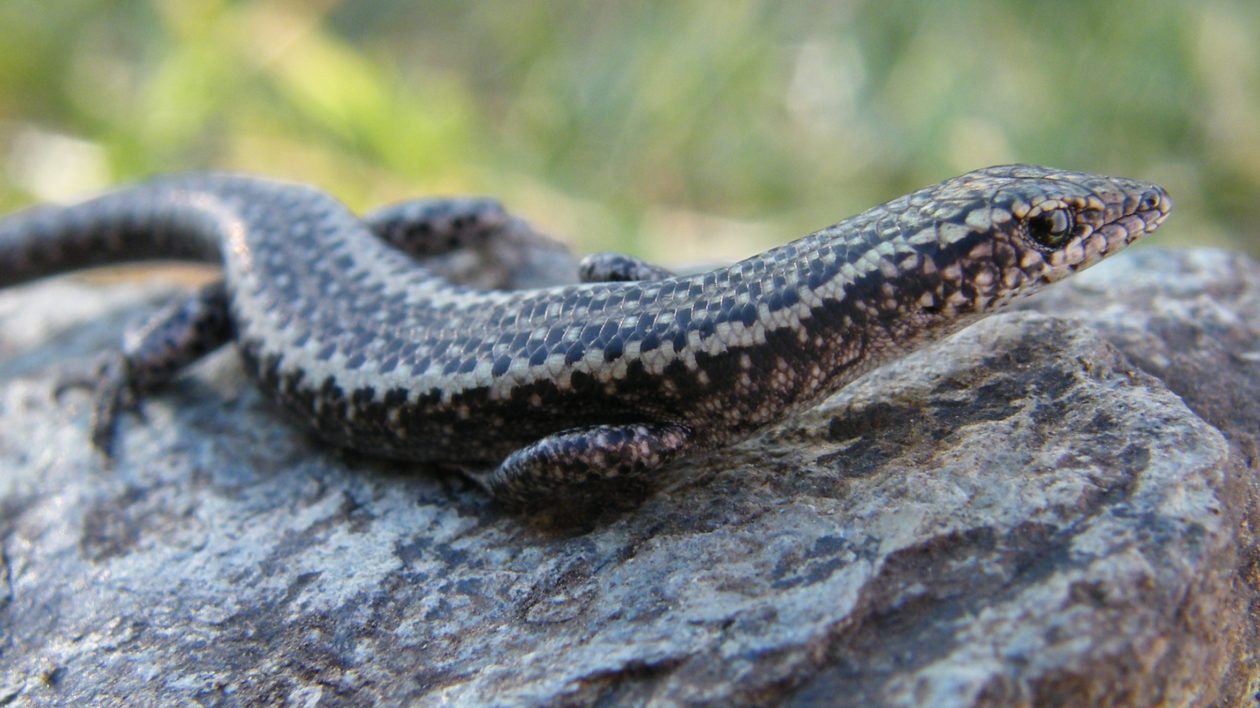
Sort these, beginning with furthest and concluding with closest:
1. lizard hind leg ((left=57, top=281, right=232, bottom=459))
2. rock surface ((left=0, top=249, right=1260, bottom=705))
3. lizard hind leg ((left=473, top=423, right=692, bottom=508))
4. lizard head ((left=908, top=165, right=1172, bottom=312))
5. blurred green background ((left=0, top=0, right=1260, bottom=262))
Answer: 1. blurred green background ((left=0, top=0, right=1260, bottom=262))
2. lizard hind leg ((left=57, top=281, right=232, bottom=459))
3. lizard hind leg ((left=473, top=423, right=692, bottom=508))
4. lizard head ((left=908, top=165, right=1172, bottom=312))
5. rock surface ((left=0, top=249, right=1260, bottom=705))

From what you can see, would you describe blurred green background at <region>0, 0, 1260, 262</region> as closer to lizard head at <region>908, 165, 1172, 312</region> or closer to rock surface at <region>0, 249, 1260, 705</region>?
rock surface at <region>0, 249, 1260, 705</region>

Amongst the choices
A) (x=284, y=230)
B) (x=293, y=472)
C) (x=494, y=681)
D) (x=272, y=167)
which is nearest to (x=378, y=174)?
(x=272, y=167)

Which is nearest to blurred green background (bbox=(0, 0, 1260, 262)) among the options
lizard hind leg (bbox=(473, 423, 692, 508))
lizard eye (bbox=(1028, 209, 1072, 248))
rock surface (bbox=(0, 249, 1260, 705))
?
rock surface (bbox=(0, 249, 1260, 705))

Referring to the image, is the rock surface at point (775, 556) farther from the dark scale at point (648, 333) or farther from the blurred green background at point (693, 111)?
the blurred green background at point (693, 111)

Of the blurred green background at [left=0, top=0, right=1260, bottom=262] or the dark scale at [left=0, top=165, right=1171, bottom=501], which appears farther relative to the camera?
the blurred green background at [left=0, top=0, right=1260, bottom=262]

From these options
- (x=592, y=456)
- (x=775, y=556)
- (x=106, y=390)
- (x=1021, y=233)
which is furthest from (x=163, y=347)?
(x=1021, y=233)

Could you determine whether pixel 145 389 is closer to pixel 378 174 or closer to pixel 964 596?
pixel 378 174

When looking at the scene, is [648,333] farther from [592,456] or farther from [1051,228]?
[1051,228]
